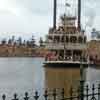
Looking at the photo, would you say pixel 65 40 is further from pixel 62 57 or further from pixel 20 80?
pixel 20 80

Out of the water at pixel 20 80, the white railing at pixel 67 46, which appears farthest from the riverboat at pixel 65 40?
the water at pixel 20 80

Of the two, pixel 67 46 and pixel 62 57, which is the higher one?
pixel 67 46

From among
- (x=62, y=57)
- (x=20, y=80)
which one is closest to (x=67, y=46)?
(x=62, y=57)

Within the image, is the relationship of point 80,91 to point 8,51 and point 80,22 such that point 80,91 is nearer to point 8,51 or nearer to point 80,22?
point 80,22

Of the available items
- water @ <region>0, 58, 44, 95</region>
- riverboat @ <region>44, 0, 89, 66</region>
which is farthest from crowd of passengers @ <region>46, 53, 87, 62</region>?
water @ <region>0, 58, 44, 95</region>

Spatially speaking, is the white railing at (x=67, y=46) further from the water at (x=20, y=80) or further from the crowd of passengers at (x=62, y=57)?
the water at (x=20, y=80)

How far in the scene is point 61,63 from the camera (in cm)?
5019

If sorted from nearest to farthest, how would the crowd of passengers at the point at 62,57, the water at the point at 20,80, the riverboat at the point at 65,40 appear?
the water at the point at 20,80
the crowd of passengers at the point at 62,57
the riverboat at the point at 65,40

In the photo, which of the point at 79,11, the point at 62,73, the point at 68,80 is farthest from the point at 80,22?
the point at 68,80

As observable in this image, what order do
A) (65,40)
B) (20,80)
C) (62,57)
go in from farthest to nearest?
(20,80)
(65,40)
(62,57)

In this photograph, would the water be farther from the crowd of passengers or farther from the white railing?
the white railing

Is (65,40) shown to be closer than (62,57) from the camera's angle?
No

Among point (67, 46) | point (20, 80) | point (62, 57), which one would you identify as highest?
point (67, 46)

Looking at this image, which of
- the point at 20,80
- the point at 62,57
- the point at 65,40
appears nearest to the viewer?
the point at 62,57
